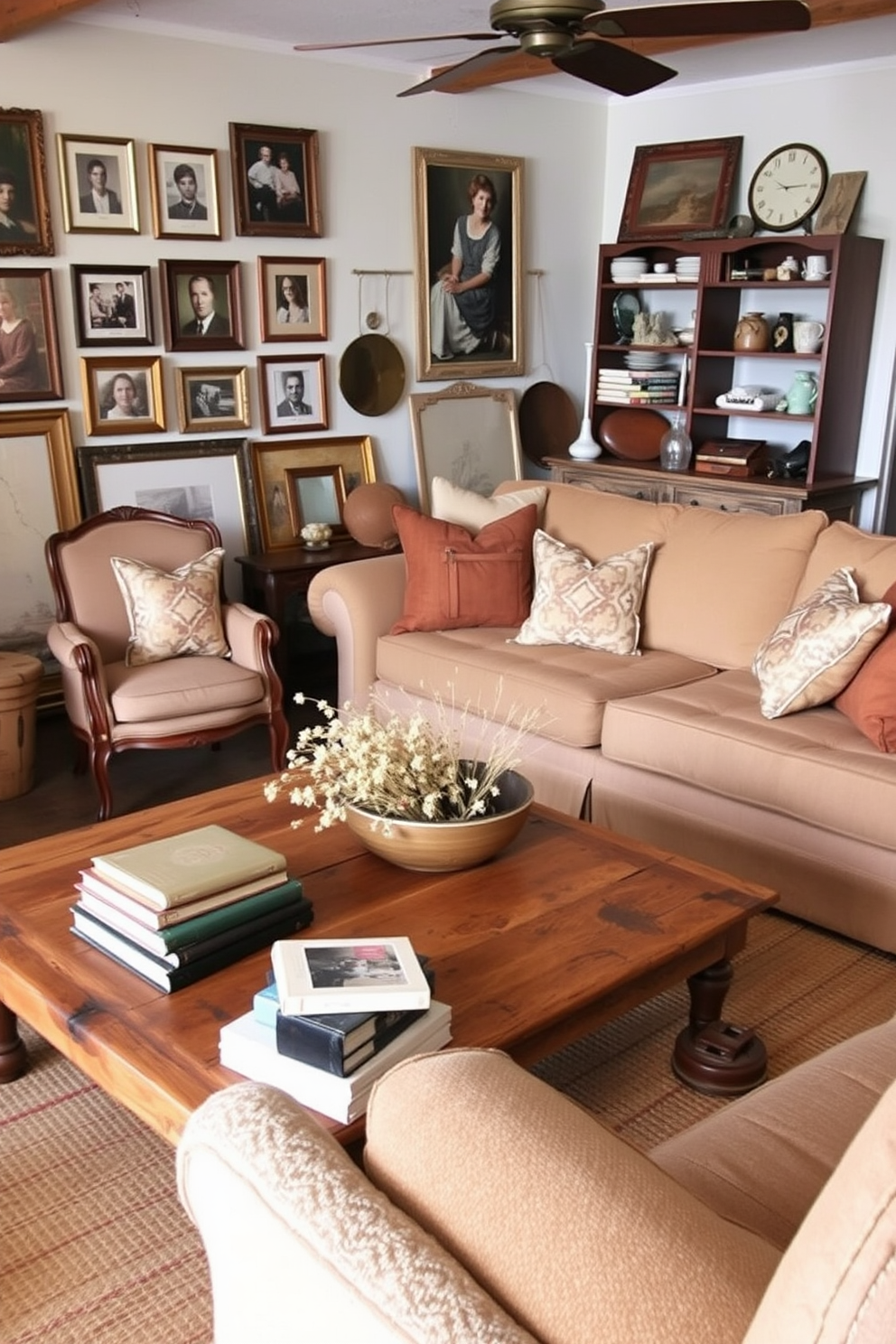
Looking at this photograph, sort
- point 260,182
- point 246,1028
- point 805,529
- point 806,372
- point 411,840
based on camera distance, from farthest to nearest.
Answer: point 806,372
point 260,182
point 805,529
point 411,840
point 246,1028

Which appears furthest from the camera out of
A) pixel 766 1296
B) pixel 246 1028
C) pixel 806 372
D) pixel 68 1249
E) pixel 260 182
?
pixel 806 372

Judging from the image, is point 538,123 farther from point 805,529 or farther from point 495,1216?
point 495,1216

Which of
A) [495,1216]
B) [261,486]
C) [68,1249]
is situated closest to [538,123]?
[261,486]

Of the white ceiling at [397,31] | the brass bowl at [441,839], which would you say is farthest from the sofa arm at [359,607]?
the white ceiling at [397,31]

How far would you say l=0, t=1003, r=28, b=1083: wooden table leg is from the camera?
7.64 ft

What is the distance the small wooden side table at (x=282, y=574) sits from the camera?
15.0 ft

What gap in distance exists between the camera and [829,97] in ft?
16.4

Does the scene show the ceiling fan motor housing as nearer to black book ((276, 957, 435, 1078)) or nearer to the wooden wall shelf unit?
black book ((276, 957, 435, 1078))

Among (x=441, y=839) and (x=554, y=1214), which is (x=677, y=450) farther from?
(x=554, y=1214)

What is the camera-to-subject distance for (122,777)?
410 centimetres

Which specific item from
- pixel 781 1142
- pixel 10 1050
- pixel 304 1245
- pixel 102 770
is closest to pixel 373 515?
pixel 102 770

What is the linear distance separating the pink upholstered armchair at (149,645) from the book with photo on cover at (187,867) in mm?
1521

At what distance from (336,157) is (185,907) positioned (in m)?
3.93

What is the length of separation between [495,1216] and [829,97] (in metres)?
5.19
